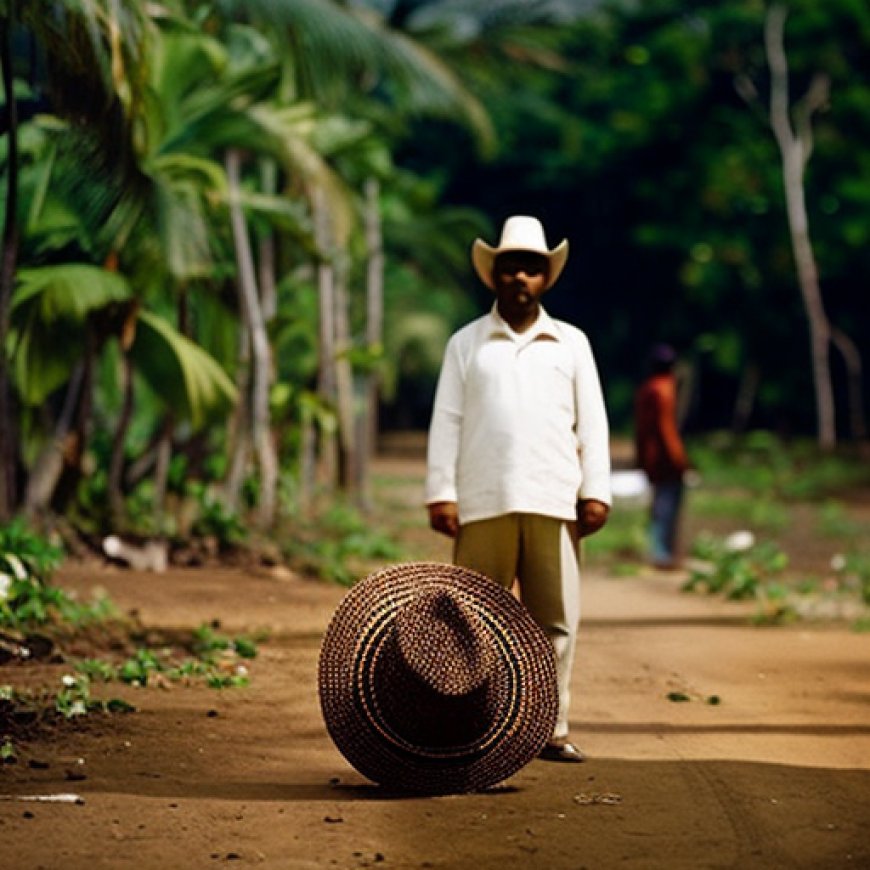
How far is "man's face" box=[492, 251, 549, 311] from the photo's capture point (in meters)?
7.06

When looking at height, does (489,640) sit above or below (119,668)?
above

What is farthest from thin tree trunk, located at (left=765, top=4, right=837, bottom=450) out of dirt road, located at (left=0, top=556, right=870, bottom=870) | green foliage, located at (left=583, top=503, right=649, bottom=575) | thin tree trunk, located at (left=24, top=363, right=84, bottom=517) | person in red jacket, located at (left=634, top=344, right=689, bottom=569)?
dirt road, located at (left=0, top=556, right=870, bottom=870)

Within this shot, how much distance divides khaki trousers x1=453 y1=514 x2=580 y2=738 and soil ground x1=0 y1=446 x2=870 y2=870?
1.69ft

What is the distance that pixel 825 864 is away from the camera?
17.8 ft

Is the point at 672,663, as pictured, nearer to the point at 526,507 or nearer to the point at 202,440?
the point at 526,507

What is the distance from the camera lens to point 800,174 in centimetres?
3384

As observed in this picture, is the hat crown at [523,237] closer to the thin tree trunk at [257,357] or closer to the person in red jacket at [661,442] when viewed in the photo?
the thin tree trunk at [257,357]

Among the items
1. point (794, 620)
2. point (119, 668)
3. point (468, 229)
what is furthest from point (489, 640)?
point (468, 229)

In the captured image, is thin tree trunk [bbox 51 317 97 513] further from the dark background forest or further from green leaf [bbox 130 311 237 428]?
green leaf [bbox 130 311 237 428]

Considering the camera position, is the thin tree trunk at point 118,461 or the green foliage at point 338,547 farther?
the green foliage at point 338,547

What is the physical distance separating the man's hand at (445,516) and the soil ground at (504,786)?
0.92 meters

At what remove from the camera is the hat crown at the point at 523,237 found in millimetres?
7043

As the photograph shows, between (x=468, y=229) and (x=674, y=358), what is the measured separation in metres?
10.5

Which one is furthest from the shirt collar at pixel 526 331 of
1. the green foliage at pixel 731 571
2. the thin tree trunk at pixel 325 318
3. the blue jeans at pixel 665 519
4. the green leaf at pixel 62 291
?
the thin tree trunk at pixel 325 318
